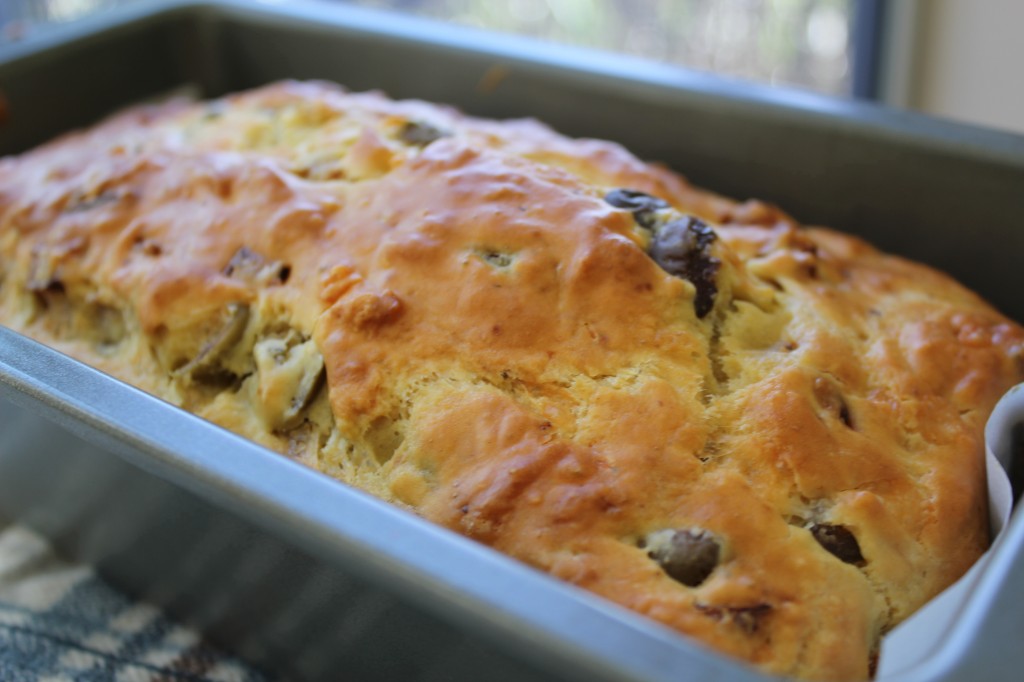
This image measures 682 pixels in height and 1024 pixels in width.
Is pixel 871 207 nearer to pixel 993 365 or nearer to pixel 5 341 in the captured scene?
pixel 993 365

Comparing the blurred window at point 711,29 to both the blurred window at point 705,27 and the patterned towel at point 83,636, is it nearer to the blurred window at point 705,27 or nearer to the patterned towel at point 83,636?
the blurred window at point 705,27

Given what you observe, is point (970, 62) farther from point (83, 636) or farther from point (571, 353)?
point (83, 636)

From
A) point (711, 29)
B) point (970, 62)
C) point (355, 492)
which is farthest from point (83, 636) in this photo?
point (711, 29)

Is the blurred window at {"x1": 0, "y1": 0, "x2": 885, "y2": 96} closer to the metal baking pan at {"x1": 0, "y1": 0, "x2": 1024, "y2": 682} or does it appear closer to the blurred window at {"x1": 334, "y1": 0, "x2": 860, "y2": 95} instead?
the blurred window at {"x1": 334, "y1": 0, "x2": 860, "y2": 95}

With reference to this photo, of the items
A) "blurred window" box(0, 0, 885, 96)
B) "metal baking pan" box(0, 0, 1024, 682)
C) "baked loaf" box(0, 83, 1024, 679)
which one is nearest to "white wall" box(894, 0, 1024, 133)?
"blurred window" box(0, 0, 885, 96)

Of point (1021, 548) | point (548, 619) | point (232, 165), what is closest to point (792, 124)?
point (232, 165)

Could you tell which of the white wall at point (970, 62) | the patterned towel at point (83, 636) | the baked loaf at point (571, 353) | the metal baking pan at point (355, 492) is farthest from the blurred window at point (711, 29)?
the patterned towel at point (83, 636)
